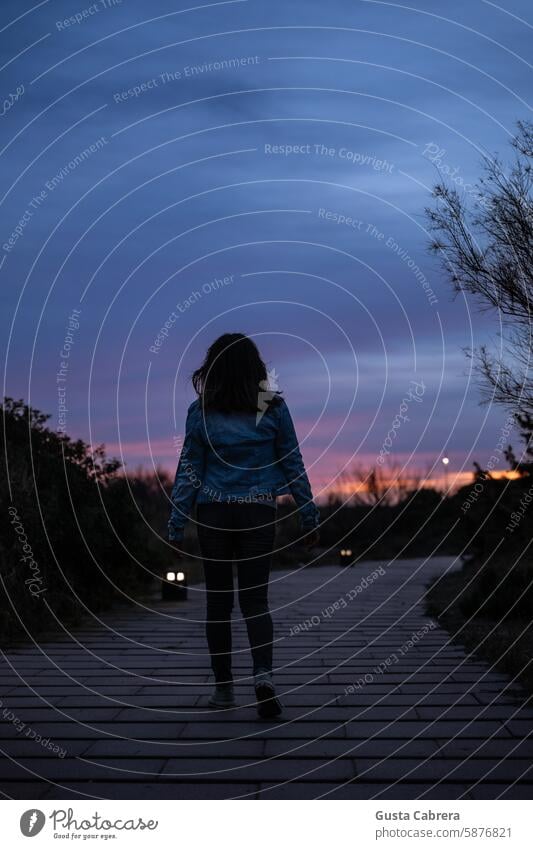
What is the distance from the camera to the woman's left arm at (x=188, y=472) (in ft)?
19.1

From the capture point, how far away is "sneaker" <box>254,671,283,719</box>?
210 inches

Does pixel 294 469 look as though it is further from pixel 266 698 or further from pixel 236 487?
pixel 266 698

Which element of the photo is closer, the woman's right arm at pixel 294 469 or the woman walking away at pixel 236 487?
the woman walking away at pixel 236 487

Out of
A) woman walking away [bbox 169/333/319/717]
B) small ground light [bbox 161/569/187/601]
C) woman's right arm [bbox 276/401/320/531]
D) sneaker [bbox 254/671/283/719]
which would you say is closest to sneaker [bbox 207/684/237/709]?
woman walking away [bbox 169/333/319/717]

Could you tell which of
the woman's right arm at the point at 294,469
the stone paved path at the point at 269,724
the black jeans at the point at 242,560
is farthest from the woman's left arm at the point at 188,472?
the stone paved path at the point at 269,724

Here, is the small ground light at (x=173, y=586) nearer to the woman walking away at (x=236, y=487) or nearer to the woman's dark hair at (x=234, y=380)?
the woman walking away at (x=236, y=487)

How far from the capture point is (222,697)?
5.70 meters

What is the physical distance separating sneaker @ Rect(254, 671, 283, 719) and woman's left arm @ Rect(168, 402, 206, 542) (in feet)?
2.96

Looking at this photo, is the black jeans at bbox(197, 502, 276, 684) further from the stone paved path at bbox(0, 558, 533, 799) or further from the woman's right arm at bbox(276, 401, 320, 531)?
the stone paved path at bbox(0, 558, 533, 799)

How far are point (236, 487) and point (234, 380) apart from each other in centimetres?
61

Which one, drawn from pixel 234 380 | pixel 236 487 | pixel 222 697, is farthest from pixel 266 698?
pixel 234 380

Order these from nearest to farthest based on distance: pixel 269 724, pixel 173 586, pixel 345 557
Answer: pixel 269 724
pixel 173 586
pixel 345 557

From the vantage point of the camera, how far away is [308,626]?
9.67 meters

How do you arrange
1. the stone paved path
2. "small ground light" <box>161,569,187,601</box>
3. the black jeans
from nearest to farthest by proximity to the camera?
the stone paved path
the black jeans
"small ground light" <box>161,569,187,601</box>
